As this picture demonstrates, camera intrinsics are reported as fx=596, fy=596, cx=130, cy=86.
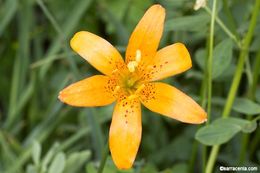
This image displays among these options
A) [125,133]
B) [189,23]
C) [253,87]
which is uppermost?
[189,23]

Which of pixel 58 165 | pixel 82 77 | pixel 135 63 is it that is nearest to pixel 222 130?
pixel 135 63

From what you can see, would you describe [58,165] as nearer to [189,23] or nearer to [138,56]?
[138,56]

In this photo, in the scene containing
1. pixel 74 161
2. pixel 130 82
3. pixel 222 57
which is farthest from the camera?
pixel 74 161

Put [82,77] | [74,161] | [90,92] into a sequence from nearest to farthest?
[90,92] → [74,161] → [82,77]

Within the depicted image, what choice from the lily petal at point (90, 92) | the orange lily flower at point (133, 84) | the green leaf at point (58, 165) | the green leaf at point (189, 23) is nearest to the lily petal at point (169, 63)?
the orange lily flower at point (133, 84)

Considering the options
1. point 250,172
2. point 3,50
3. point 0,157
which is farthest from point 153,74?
point 3,50

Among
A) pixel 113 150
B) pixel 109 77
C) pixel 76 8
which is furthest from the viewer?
pixel 76 8

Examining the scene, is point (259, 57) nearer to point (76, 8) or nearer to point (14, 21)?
point (76, 8)
